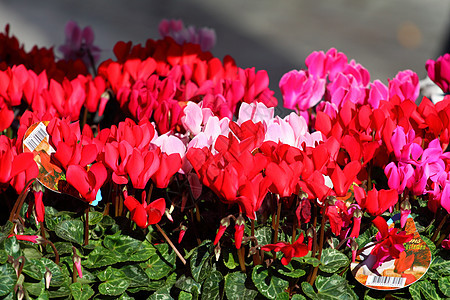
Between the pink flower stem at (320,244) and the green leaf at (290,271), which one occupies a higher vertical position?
the pink flower stem at (320,244)

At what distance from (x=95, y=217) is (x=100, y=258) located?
0.38 feet

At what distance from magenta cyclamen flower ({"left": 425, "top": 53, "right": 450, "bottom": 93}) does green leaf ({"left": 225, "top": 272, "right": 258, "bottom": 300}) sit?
3.80 ft

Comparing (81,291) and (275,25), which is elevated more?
(275,25)

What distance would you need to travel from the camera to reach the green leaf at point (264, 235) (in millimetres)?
1409

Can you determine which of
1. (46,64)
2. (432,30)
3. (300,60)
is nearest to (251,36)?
(300,60)

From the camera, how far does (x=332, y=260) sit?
4.49 ft

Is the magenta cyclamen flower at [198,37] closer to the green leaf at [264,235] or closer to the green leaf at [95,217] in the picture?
the green leaf at [95,217]

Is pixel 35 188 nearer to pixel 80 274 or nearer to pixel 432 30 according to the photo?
pixel 80 274

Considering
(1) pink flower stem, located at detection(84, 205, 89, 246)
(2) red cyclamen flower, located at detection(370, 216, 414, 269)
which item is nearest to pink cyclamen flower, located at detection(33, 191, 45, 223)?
(1) pink flower stem, located at detection(84, 205, 89, 246)

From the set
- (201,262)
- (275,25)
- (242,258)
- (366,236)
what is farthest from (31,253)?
Result: (275,25)

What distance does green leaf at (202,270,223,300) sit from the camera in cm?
136

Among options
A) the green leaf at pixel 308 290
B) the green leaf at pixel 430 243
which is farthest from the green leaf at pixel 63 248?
the green leaf at pixel 430 243

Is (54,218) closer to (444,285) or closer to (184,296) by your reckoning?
(184,296)

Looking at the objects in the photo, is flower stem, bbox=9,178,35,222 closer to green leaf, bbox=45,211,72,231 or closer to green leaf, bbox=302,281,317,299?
green leaf, bbox=45,211,72,231
